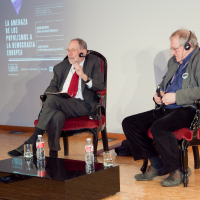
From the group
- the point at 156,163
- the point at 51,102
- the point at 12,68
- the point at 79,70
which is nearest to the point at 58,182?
the point at 156,163

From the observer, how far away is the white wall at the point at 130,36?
4.36 metres

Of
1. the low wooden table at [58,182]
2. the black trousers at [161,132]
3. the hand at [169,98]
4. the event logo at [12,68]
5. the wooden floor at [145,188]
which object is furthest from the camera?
the event logo at [12,68]

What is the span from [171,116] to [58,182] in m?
1.13

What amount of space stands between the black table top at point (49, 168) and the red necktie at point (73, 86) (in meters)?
1.07

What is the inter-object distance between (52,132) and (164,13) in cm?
225

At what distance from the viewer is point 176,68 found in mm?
3090

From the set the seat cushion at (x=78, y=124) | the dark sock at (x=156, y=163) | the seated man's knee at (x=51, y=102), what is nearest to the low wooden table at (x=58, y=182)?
the dark sock at (x=156, y=163)

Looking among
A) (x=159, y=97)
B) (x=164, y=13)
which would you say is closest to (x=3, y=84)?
(x=164, y=13)

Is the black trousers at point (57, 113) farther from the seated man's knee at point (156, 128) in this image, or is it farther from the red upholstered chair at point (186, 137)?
the red upholstered chair at point (186, 137)

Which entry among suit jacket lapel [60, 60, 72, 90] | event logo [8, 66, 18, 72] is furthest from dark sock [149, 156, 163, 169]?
event logo [8, 66, 18, 72]

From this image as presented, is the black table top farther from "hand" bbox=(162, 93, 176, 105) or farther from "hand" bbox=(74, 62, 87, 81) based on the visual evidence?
"hand" bbox=(74, 62, 87, 81)

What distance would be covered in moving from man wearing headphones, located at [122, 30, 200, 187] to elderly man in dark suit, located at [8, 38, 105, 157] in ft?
2.16

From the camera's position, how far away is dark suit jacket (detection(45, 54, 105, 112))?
3.54 m

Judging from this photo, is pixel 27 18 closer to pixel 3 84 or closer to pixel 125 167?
pixel 3 84
